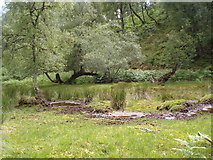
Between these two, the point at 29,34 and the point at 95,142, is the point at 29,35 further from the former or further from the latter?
the point at 95,142

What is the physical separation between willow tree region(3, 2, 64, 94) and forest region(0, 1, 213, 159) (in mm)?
72

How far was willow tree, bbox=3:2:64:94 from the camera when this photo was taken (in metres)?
15.2

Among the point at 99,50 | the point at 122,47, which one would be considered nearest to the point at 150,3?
the point at 122,47

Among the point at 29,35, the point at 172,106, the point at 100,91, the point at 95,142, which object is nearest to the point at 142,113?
the point at 172,106

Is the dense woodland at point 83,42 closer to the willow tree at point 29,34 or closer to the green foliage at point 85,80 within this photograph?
the willow tree at point 29,34

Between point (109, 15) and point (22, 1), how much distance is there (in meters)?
28.9

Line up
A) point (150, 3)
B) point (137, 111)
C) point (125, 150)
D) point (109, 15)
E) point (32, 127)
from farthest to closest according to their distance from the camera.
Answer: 1. point (150, 3)
2. point (109, 15)
3. point (137, 111)
4. point (32, 127)
5. point (125, 150)

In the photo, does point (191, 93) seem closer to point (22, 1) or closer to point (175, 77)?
point (175, 77)

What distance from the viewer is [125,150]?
5.87 metres

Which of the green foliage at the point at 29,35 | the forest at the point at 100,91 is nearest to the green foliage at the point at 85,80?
the forest at the point at 100,91

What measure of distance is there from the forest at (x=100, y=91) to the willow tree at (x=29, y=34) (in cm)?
7

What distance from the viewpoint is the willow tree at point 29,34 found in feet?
49.9

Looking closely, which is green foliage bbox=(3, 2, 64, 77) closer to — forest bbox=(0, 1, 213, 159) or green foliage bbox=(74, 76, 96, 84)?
forest bbox=(0, 1, 213, 159)

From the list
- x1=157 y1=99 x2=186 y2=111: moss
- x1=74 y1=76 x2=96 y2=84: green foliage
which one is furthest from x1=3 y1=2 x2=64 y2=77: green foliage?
x1=74 y1=76 x2=96 y2=84: green foliage
